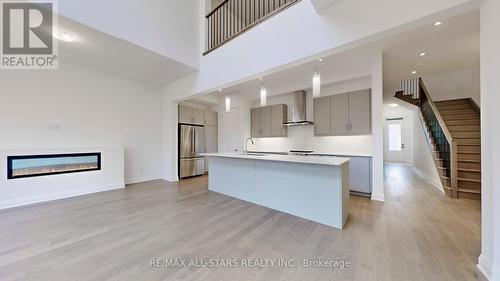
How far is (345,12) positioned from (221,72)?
8.24 feet

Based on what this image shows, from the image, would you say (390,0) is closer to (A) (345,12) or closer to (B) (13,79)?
(A) (345,12)

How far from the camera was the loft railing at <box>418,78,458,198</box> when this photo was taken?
12.2 feet

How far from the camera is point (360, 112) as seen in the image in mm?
4023

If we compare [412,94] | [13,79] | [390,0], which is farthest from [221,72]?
[412,94]

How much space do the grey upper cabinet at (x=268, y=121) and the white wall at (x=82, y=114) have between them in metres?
3.02

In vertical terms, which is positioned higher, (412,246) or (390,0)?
(390,0)

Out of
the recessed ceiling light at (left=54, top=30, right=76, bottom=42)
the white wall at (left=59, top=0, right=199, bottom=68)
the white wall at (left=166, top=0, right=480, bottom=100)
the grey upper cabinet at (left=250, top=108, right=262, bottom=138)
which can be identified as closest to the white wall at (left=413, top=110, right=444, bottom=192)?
the white wall at (left=166, top=0, right=480, bottom=100)

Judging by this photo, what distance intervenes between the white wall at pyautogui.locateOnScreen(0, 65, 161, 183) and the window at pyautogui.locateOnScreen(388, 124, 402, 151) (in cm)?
1067

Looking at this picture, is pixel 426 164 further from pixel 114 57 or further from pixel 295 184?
pixel 114 57

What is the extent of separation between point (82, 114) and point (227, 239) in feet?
15.1

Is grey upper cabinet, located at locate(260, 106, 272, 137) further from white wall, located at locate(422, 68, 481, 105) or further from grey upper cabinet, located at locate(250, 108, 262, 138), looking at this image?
white wall, located at locate(422, 68, 481, 105)

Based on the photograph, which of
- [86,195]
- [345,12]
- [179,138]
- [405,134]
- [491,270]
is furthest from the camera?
[405,134]

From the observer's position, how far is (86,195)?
3.98 meters

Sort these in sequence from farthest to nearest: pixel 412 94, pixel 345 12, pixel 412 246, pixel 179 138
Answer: pixel 412 94
pixel 179 138
pixel 345 12
pixel 412 246
